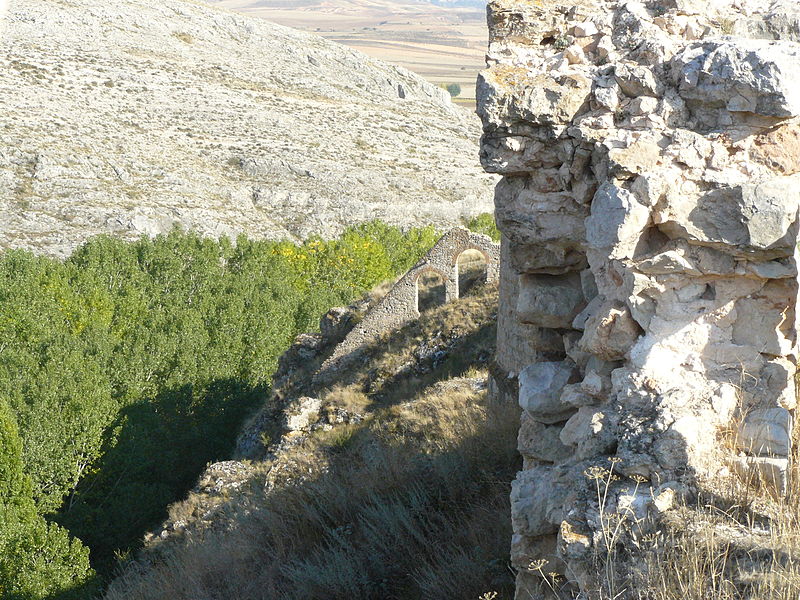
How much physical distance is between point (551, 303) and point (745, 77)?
1.66 m

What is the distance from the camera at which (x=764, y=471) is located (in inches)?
133

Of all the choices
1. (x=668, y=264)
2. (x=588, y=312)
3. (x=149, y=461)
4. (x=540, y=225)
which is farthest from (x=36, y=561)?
(x=668, y=264)

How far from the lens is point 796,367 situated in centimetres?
376

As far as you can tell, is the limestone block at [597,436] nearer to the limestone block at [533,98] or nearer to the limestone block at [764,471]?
the limestone block at [764,471]

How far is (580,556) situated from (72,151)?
157 feet

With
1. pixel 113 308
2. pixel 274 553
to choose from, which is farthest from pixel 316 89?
pixel 274 553

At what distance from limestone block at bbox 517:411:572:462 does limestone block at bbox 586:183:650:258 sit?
1100 millimetres

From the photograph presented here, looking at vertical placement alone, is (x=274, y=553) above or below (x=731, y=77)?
below

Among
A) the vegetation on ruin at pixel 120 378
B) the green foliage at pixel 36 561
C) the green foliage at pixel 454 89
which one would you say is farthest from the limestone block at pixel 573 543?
the green foliage at pixel 454 89

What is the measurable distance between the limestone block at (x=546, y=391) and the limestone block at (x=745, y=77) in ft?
5.23

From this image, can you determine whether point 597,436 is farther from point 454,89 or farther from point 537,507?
point 454,89

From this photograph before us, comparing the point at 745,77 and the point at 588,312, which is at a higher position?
the point at 745,77

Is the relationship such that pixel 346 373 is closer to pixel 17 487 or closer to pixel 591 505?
pixel 17 487

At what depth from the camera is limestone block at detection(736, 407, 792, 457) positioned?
3.45 meters
